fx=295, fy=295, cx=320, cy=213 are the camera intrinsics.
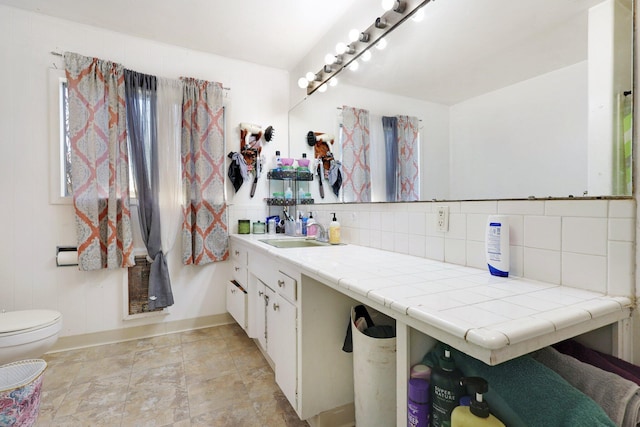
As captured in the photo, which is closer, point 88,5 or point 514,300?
point 514,300

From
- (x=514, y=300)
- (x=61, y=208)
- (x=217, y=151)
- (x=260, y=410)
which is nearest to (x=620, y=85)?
(x=514, y=300)

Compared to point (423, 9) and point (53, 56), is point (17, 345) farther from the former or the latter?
point (423, 9)

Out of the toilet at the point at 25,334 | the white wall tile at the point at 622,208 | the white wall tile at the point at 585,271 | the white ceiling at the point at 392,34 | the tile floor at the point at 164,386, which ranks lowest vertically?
the tile floor at the point at 164,386

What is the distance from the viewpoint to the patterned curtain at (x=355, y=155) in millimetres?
1901

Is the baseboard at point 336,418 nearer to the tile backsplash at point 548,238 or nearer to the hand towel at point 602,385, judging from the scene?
the tile backsplash at point 548,238

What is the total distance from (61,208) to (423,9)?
105 inches

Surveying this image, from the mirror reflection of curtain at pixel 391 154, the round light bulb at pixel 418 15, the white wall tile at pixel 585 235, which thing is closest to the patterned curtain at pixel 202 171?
the mirror reflection of curtain at pixel 391 154

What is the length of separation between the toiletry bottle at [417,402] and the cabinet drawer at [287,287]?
2.12ft

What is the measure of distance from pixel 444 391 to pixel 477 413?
0.30ft

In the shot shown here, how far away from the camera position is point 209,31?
7.47ft

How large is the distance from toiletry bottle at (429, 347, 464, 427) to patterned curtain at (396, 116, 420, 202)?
0.83m

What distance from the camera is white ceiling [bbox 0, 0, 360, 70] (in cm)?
198

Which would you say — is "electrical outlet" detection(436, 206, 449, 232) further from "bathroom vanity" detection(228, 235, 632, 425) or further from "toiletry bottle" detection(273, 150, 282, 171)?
"toiletry bottle" detection(273, 150, 282, 171)

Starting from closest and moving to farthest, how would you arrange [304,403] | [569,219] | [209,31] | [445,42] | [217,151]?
[569,219] → [304,403] → [445,42] → [209,31] → [217,151]
